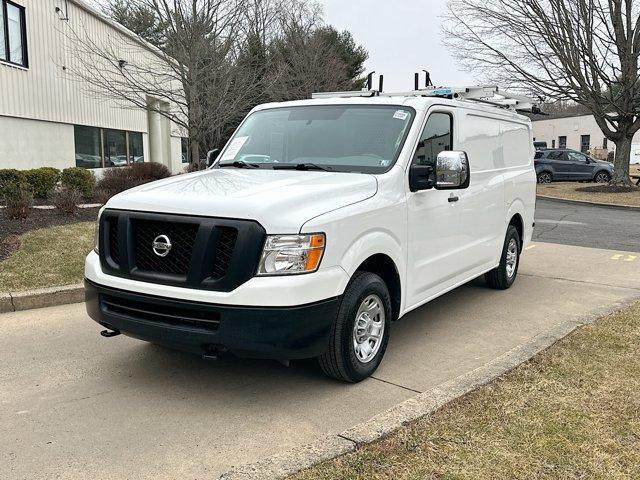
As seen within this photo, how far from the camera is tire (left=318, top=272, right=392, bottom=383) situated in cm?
392

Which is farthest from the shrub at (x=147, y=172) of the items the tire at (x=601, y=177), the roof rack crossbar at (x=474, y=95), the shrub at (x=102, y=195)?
the tire at (x=601, y=177)

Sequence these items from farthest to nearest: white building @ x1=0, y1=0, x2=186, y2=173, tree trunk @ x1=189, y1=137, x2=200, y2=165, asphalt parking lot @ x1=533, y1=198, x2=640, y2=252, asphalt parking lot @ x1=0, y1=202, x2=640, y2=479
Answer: tree trunk @ x1=189, y1=137, x2=200, y2=165 < white building @ x1=0, y1=0, x2=186, y2=173 < asphalt parking lot @ x1=533, y1=198, x2=640, y2=252 < asphalt parking lot @ x1=0, y1=202, x2=640, y2=479

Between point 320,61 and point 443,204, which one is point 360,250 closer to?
point 443,204

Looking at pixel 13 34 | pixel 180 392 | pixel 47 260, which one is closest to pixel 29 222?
pixel 47 260

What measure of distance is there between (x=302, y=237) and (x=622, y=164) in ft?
77.1

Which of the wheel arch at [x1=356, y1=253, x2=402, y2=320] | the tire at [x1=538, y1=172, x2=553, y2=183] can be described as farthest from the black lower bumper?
the tire at [x1=538, y1=172, x2=553, y2=183]

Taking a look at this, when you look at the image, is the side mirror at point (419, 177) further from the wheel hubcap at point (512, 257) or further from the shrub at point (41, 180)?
the shrub at point (41, 180)

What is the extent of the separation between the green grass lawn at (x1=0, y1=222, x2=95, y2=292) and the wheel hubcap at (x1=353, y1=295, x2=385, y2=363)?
3.91m

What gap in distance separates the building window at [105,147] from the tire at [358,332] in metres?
17.0

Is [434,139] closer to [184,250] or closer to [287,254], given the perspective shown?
[287,254]

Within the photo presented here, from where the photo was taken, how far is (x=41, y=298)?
6.26 m

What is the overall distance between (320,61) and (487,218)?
1164 inches

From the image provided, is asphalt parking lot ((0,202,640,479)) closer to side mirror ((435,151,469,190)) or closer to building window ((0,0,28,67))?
side mirror ((435,151,469,190))

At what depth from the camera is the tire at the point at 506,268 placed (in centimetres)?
702
